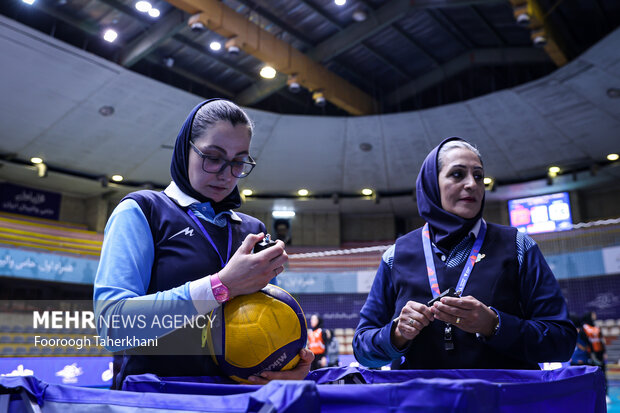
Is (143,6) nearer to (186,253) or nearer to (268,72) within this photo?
(268,72)

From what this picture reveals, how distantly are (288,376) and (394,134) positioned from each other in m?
15.1

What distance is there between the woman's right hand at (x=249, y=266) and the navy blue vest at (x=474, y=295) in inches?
37.5

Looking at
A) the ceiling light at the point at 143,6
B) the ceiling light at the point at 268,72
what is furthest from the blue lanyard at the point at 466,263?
the ceiling light at the point at 268,72

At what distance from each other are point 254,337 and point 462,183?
4.12 feet

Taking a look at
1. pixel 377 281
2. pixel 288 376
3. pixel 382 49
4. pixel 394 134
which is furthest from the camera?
pixel 394 134

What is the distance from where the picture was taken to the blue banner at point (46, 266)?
14.9m

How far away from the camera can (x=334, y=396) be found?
857mm

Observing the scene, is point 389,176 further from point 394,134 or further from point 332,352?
point 332,352

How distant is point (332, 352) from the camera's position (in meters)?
12.9

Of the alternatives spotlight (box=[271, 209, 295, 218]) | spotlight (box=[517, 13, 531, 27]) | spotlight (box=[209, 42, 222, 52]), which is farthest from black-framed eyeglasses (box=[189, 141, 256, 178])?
spotlight (box=[271, 209, 295, 218])

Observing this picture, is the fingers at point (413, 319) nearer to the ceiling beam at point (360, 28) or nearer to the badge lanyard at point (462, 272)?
the badge lanyard at point (462, 272)

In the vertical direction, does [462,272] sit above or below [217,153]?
below

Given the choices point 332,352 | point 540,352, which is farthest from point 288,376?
point 332,352

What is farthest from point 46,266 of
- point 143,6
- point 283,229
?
point 283,229
